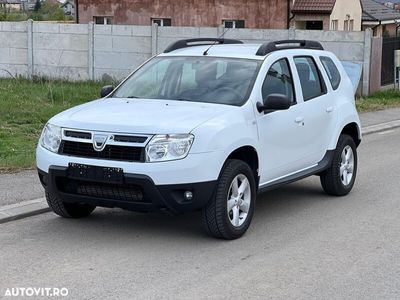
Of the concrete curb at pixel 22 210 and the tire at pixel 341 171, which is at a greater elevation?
the tire at pixel 341 171

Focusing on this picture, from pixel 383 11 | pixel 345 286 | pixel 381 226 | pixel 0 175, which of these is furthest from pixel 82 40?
pixel 383 11

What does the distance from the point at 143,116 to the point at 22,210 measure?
1.94 m

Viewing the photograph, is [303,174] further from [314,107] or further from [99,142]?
[99,142]

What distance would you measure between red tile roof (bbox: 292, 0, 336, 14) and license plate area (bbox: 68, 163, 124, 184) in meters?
25.3

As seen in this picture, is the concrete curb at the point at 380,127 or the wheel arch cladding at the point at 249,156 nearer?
the wheel arch cladding at the point at 249,156

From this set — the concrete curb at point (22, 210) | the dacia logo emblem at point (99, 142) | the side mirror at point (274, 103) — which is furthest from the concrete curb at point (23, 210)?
the side mirror at point (274, 103)

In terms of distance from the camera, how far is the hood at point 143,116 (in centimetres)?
623

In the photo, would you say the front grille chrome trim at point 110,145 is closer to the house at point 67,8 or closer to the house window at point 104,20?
the house window at point 104,20

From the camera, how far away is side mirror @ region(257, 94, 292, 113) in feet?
22.8

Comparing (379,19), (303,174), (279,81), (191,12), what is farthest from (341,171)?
(379,19)

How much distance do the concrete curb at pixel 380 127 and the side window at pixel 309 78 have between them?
273 inches

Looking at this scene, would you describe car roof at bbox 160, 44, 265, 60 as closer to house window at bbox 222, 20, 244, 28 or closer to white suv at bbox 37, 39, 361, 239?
white suv at bbox 37, 39, 361, 239

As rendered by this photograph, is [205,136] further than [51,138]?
No

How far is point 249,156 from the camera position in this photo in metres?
6.96
